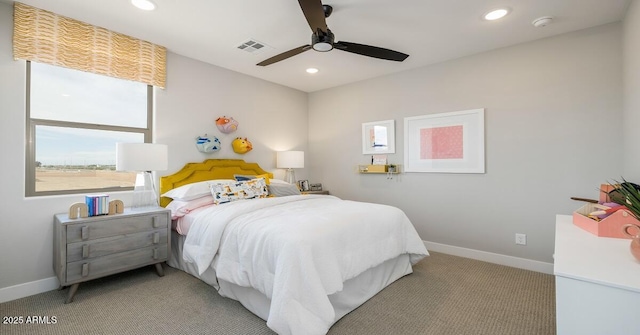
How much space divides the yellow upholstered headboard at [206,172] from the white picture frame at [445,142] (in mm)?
2294

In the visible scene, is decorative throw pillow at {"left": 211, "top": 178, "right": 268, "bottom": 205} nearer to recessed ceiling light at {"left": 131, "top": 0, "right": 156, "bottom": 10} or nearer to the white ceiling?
the white ceiling

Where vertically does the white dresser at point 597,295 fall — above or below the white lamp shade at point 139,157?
below

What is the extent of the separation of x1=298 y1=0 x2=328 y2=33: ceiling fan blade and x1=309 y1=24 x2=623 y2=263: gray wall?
214 centimetres

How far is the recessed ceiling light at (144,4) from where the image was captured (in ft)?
7.59

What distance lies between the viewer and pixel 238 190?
3.26 metres

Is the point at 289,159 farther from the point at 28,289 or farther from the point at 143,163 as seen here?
the point at 28,289

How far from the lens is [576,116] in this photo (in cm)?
283

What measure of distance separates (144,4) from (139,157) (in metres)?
1.35

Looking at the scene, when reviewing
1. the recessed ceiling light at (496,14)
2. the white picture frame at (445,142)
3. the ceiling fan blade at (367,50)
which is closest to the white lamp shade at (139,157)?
the ceiling fan blade at (367,50)

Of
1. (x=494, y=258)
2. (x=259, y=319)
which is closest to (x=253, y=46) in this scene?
(x=259, y=319)

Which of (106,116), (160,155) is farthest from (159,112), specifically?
(160,155)

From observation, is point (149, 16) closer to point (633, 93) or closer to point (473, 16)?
point (473, 16)

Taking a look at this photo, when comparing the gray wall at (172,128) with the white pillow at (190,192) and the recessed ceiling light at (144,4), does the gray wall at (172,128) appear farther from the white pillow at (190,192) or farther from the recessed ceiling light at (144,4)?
the recessed ceiling light at (144,4)

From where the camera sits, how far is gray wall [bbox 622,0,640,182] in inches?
84.4
